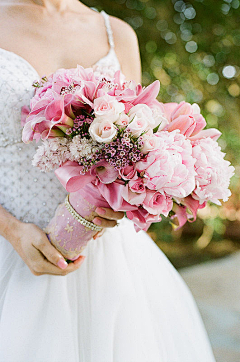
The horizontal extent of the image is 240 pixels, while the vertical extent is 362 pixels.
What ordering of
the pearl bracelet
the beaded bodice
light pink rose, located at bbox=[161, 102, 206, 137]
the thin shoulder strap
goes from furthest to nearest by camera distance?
the thin shoulder strap < the beaded bodice < the pearl bracelet < light pink rose, located at bbox=[161, 102, 206, 137]

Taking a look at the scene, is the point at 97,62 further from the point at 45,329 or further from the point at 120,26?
the point at 45,329

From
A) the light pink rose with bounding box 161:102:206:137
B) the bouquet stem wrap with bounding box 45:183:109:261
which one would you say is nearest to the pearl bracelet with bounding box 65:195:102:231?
the bouquet stem wrap with bounding box 45:183:109:261

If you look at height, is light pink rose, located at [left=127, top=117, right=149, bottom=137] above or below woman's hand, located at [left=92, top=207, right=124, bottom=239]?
above

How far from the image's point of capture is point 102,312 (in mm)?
1054

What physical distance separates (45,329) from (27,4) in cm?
112

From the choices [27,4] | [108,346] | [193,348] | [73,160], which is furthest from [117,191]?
[27,4]

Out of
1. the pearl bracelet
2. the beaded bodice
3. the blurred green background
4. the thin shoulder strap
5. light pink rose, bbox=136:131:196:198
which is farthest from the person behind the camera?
the blurred green background

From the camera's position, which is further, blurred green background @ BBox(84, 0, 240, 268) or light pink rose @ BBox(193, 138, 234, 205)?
blurred green background @ BBox(84, 0, 240, 268)

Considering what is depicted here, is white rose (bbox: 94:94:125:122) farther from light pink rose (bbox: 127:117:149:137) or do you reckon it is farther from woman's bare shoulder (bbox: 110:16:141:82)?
woman's bare shoulder (bbox: 110:16:141:82)

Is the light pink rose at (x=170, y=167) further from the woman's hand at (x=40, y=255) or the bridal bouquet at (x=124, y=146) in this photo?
the woman's hand at (x=40, y=255)

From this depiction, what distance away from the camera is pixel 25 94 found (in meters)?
1.13

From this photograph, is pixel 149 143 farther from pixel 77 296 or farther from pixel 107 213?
pixel 77 296

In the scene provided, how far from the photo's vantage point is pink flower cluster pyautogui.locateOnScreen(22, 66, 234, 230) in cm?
82

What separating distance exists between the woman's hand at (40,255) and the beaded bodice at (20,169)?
124mm
